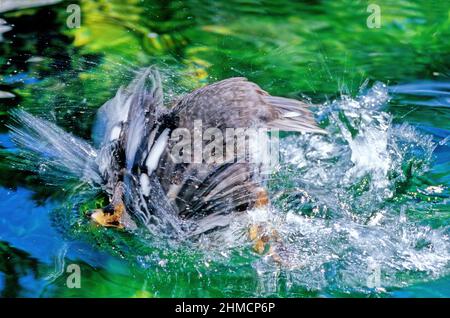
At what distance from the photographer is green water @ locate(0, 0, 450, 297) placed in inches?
174

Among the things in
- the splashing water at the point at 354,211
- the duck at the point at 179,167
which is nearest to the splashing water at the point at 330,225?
the splashing water at the point at 354,211

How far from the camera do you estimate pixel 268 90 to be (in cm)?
636

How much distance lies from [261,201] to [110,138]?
1003 mm

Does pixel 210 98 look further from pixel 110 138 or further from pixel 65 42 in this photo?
pixel 65 42

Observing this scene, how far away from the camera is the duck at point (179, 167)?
4.26m

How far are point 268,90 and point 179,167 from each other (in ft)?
7.58

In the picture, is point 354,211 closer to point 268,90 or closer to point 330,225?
point 330,225

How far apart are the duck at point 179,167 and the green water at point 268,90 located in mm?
209

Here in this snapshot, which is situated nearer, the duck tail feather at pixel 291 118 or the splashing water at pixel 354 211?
the splashing water at pixel 354 211

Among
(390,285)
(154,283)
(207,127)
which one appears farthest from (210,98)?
(390,285)

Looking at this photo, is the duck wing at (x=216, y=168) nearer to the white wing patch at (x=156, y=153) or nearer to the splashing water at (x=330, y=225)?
the white wing patch at (x=156, y=153)

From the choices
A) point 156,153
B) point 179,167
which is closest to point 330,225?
point 179,167

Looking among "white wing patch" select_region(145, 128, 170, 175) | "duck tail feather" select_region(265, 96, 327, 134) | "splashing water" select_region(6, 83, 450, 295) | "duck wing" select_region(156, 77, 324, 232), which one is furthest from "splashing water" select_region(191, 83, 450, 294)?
"white wing patch" select_region(145, 128, 170, 175)

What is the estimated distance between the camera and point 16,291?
4.45 metres
